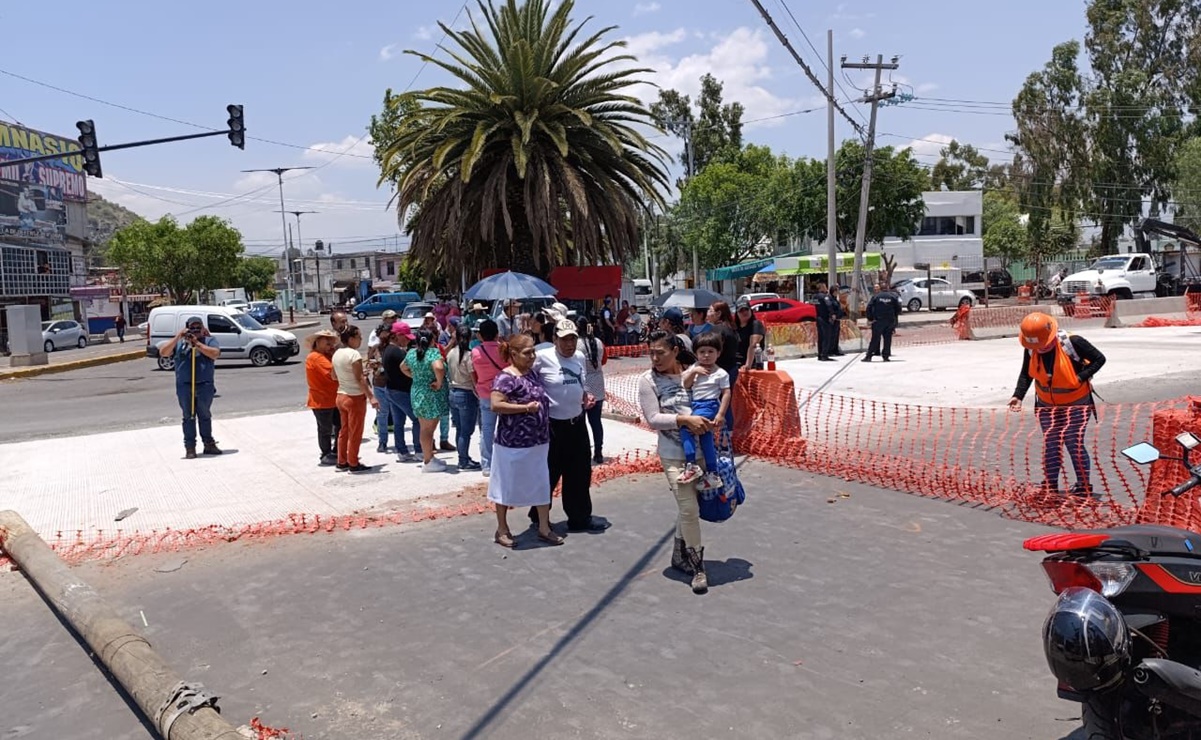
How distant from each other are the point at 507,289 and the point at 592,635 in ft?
39.0

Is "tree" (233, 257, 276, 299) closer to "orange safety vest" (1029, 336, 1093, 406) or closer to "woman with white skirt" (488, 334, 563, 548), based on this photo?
"woman with white skirt" (488, 334, 563, 548)

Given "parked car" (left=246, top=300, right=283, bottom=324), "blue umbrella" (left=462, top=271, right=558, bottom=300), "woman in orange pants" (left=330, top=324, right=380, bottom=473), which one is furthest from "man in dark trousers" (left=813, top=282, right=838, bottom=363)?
"parked car" (left=246, top=300, right=283, bottom=324)

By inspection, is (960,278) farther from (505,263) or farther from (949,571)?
(949,571)

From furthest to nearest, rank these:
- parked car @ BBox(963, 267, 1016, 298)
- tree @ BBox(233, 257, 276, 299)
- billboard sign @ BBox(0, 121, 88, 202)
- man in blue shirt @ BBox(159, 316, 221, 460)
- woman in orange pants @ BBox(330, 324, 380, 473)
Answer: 1. tree @ BBox(233, 257, 276, 299)
2. parked car @ BBox(963, 267, 1016, 298)
3. billboard sign @ BBox(0, 121, 88, 202)
4. man in blue shirt @ BBox(159, 316, 221, 460)
5. woman in orange pants @ BBox(330, 324, 380, 473)

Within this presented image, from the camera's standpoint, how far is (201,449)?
461 inches

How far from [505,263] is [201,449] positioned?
13.4m

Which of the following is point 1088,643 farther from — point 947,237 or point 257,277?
point 257,277

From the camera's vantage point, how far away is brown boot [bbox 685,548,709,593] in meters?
5.66

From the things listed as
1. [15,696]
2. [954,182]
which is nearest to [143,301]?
[954,182]

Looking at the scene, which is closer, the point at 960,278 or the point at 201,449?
the point at 201,449

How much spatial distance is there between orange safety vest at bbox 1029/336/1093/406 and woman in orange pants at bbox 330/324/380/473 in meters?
6.44

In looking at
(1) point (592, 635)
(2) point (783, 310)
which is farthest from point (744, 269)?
(1) point (592, 635)

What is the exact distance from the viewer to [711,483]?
572 cm

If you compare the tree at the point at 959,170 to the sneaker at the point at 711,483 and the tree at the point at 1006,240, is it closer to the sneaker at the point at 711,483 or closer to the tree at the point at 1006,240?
the tree at the point at 1006,240
